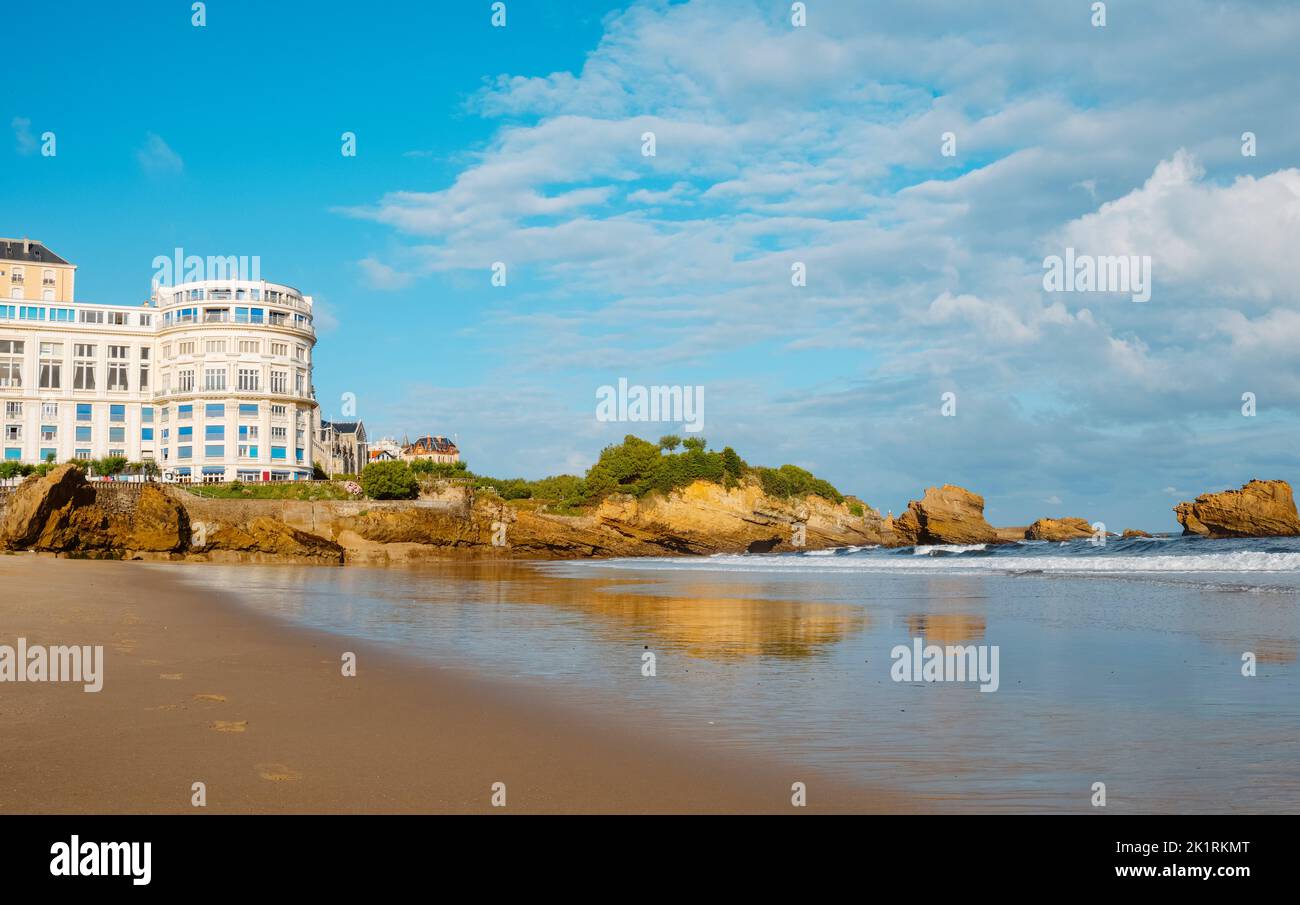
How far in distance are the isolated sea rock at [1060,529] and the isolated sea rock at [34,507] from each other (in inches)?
Answer: 3893

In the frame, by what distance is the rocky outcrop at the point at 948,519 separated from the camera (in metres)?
100

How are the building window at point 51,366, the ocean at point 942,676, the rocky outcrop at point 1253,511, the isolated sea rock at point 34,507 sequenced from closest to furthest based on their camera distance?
the ocean at point 942,676
the isolated sea rock at point 34,507
the rocky outcrop at point 1253,511
the building window at point 51,366

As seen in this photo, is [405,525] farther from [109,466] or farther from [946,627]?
[946,627]

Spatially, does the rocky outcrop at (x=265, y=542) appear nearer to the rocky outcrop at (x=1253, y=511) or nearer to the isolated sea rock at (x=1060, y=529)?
the rocky outcrop at (x=1253, y=511)

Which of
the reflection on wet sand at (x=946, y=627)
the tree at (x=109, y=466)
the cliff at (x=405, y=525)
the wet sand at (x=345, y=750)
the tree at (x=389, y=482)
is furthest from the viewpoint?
the tree at (x=109, y=466)

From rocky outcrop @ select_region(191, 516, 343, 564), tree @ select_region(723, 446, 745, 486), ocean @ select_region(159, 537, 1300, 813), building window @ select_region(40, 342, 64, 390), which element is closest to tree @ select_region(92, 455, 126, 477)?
building window @ select_region(40, 342, 64, 390)

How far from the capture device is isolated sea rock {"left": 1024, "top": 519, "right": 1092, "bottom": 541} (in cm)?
10869

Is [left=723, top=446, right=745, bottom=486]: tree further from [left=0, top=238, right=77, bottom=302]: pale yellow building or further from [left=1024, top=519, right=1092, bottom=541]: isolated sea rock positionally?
[left=0, top=238, right=77, bottom=302]: pale yellow building

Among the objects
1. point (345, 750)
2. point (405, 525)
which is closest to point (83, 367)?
point (405, 525)

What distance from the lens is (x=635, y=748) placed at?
295 inches

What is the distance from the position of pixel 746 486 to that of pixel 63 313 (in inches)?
2822

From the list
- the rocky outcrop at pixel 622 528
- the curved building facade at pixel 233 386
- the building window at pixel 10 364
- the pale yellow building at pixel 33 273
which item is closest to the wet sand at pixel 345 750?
the rocky outcrop at pixel 622 528

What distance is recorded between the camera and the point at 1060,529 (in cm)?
10894

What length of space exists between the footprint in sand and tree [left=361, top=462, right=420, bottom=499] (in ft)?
240
